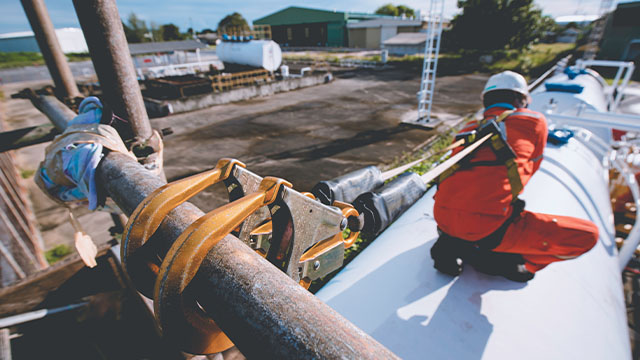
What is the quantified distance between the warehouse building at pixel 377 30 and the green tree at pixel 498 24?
1607cm

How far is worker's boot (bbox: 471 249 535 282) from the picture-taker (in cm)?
247

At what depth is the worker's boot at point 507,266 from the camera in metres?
2.47

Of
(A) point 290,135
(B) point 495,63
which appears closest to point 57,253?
(A) point 290,135

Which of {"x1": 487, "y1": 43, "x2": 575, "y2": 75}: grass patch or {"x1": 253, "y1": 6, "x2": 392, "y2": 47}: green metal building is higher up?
{"x1": 253, "y1": 6, "x2": 392, "y2": 47}: green metal building

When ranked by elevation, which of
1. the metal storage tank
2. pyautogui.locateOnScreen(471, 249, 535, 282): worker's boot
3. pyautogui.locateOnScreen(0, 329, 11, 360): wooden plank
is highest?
pyautogui.locateOnScreen(471, 249, 535, 282): worker's boot

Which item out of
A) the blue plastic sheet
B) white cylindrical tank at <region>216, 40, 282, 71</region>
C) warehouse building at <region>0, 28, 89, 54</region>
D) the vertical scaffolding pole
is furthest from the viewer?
warehouse building at <region>0, 28, 89, 54</region>

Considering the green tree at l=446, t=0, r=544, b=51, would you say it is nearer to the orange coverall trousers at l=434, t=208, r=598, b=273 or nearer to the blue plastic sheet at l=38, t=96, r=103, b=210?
the orange coverall trousers at l=434, t=208, r=598, b=273

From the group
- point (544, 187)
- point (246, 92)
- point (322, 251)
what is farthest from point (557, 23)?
point (322, 251)

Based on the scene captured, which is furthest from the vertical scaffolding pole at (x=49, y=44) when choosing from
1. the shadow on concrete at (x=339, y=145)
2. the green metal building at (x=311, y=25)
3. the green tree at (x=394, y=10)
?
the green tree at (x=394, y=10)

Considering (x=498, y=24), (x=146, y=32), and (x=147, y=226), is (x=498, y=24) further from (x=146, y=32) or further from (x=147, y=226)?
(x=146, y=32)

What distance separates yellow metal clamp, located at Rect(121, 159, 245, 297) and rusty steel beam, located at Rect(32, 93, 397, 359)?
0.57 ft

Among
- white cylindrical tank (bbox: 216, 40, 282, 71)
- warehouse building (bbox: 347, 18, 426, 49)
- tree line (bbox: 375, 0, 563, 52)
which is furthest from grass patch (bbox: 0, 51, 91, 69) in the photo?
tree line (bbox: 375, 0, 563, 52)

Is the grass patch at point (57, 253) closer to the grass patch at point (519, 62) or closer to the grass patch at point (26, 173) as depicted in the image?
the grass patch at point (26, 173)

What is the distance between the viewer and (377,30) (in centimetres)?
4672
